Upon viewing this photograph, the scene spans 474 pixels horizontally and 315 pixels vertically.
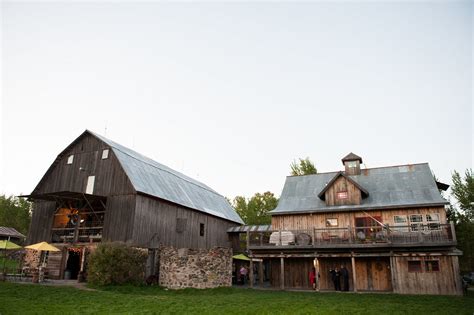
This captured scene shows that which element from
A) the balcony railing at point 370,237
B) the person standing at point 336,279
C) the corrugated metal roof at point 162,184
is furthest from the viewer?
the corrugated metal roof at point 162,184

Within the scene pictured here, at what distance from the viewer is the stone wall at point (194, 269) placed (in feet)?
61.1

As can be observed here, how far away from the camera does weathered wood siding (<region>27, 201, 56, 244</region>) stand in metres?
25.9

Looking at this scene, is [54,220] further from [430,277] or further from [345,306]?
[430,277]

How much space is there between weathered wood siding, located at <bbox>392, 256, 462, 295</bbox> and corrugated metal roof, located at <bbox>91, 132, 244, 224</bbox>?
16.2 metres

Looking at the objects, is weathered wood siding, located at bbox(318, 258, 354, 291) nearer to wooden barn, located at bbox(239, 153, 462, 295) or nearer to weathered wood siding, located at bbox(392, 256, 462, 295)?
wooden barn, located at bbox(239, 153, 462, 295)

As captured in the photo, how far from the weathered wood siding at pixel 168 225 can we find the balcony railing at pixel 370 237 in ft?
21.8

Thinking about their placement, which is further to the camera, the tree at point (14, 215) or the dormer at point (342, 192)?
the tree at point (14, 215)

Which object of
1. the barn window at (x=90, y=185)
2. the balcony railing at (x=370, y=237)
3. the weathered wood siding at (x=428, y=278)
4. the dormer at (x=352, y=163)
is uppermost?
the dormer at (x=352, y=163)

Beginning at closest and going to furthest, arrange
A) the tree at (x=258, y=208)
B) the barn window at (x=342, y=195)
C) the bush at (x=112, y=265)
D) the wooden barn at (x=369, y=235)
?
the bush at (x=112, y=265) → the wooden barn at (x=369, y=235) → the barn window at (x=342, y=195) → the tree at (x=258, y=208)

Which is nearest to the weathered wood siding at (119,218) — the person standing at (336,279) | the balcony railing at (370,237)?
the balcony railing at (370,237)

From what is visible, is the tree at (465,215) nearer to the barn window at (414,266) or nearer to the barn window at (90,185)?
the barn window at (414,266)

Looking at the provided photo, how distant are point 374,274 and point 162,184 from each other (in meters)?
17.0

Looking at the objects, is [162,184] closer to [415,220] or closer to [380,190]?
[380,190]

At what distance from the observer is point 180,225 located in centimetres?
2662
